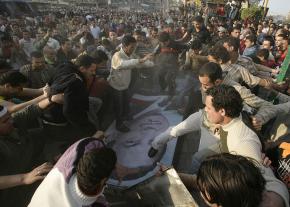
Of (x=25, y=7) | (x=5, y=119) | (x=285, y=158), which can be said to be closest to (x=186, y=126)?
(x=285, y=158)

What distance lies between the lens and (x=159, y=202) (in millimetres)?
2676

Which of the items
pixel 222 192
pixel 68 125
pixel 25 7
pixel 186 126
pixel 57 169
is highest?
pixel 222 192

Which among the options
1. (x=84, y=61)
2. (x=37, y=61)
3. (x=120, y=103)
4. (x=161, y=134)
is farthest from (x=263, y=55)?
(x=37, y=61)

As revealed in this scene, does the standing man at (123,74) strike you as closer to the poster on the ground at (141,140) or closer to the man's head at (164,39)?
the poster on the ground at (141,140)

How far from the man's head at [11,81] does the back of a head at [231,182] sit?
3081 mm

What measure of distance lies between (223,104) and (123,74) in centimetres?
333

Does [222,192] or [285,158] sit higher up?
[222,192]

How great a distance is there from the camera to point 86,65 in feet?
13.6

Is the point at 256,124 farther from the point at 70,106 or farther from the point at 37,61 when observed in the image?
the point at 37,61

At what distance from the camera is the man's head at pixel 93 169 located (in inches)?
80.0

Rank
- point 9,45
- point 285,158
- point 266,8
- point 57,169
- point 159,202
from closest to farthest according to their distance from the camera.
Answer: point 57,169 < point 285,158 < point 159,202 < point 9,45 < point 266,8

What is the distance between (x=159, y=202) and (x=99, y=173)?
0.87 m

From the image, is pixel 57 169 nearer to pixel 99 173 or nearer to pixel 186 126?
pixel 99 173

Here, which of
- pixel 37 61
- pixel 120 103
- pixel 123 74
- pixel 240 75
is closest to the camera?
pixel 240 75
